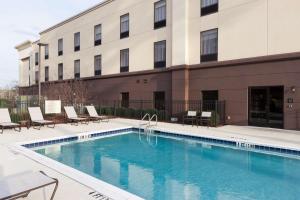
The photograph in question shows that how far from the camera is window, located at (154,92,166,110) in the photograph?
19098mm

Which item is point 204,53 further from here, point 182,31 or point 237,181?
point 237,181

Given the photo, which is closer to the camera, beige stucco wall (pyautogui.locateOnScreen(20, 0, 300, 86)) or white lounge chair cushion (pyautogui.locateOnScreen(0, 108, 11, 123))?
white lounge chair cushion (pyautogui.locateOnScreen(0, 108, 11, 123))

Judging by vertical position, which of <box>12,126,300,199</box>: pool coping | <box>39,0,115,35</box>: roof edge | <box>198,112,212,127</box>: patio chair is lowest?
<box>12,126,300,199</box>: pool coping

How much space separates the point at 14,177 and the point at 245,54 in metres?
13.8

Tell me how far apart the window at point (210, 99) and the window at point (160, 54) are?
4.23 meters

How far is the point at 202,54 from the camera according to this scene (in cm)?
1664

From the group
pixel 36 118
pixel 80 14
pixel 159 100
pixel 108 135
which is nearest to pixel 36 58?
pixel 80 14

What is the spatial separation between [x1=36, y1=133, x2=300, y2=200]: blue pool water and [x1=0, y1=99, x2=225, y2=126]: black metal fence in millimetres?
5175

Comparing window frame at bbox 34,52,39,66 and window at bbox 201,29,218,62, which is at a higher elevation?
window frame at bbox 34,52,39,66

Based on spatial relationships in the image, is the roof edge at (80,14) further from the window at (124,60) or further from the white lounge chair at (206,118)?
the white lounge chair at (206,118)

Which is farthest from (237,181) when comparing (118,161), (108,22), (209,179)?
(108,22)

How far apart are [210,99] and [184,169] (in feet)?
31.7

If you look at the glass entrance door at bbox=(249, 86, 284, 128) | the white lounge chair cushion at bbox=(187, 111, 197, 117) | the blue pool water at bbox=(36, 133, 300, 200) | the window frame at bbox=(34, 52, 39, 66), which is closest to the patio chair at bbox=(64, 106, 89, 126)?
the blue pool water at bbox=(36, 133, 300, 200)

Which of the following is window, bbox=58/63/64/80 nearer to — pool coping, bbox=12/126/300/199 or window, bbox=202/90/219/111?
pool coping, bbox=12/126/300/199
